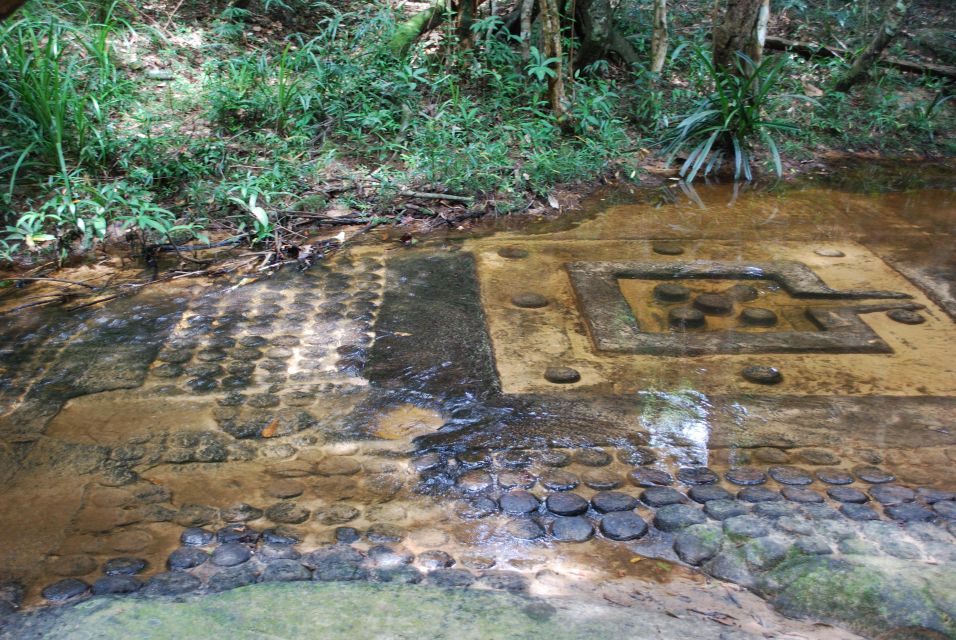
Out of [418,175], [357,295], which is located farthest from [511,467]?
[418,175]

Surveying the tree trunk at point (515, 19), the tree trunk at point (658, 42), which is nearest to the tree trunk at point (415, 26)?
the tree trunk at point (515, 19)

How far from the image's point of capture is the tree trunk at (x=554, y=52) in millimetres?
5098

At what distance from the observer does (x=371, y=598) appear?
5.86 ft

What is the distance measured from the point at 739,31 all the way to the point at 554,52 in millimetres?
1207

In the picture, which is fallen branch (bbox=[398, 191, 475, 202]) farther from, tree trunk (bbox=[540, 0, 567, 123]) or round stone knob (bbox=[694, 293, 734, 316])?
round stone knob (bbox=[694, 293, 734, 316])

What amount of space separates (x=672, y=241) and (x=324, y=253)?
1753mm

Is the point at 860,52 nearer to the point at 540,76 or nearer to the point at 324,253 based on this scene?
the point at 540,76

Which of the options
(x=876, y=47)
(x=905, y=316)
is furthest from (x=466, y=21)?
(x=905, y=316)

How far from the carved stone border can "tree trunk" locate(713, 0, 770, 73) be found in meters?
2.11

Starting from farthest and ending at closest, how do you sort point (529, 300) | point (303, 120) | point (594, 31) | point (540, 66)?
point (594, 31)
point (540, 66)
point (303, 120)
point (529, 300)

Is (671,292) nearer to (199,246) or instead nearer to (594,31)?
(199,246)

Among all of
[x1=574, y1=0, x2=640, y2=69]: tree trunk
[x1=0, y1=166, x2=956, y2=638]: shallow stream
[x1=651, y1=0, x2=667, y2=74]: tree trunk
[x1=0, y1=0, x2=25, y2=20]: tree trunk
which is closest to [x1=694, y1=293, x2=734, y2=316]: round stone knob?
[x1=0, y1=166, x2=956, y2=638]: shallow stream

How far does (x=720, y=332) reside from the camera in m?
3.19

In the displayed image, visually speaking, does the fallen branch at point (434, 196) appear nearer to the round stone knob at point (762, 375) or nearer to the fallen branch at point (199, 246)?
the fallen branch at point (199, 246)
